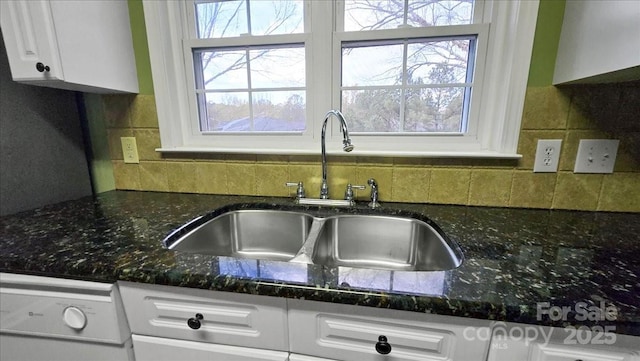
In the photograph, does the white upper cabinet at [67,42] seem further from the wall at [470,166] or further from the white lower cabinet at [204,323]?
the white lower cabinet at [204,323]

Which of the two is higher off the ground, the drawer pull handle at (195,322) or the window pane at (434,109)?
the window pane at (434,109)

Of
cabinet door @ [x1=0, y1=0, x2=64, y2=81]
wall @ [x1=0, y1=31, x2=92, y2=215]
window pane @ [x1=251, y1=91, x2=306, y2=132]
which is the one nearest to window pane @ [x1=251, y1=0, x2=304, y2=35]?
window pane @ [x1=251, y1=91, x2=306, y2=132]

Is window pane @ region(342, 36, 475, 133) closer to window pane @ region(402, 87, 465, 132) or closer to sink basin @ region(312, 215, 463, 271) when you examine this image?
window pane @ region(402, 87, 465, 132)

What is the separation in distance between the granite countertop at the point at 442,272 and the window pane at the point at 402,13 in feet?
2.44

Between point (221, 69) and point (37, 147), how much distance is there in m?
0.80

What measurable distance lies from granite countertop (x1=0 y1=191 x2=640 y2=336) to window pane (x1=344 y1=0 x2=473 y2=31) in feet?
2.44

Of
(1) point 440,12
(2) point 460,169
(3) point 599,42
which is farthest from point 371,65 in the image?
(3) point 599,42

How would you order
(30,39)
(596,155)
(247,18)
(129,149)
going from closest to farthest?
1. (30,39)
2. (596,155)
3. (247,18)
4. (129,149)

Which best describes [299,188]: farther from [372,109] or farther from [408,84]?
[408,84]

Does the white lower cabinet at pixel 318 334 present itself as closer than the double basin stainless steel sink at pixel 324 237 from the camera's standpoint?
Yes

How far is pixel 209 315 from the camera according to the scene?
2.00 feet

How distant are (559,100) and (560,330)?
80 centimetres

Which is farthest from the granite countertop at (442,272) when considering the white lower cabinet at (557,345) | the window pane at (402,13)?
the window pane at (402,13)

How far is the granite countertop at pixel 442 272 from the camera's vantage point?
0.48 meters
